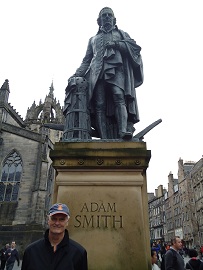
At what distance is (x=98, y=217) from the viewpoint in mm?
3051

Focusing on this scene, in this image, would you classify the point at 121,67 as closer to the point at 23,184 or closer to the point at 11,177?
the point at 23,184

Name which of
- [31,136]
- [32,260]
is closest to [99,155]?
[32,260]

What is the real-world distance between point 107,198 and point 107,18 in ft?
10.1

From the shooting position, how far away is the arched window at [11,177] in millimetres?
25484

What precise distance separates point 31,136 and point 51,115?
23.0 meters

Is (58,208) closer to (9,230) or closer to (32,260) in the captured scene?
(32,260)

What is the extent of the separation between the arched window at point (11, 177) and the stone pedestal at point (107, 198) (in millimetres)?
23910

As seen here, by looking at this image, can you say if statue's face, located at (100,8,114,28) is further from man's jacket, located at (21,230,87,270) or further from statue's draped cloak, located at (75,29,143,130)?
man's jacket, located at (21,230,87,270)

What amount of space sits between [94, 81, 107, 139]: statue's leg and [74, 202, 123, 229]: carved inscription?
52.5 inches

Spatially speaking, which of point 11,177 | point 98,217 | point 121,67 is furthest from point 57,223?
point 11,177

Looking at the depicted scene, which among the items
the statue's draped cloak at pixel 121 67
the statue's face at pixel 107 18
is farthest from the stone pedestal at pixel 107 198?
the statue's face at pixel 107 18

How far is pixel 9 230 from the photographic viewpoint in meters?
23.3

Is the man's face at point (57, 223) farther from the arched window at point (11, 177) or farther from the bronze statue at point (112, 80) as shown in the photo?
the arched window at point (11, 177)

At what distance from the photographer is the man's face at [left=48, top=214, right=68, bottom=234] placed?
1816 mm
